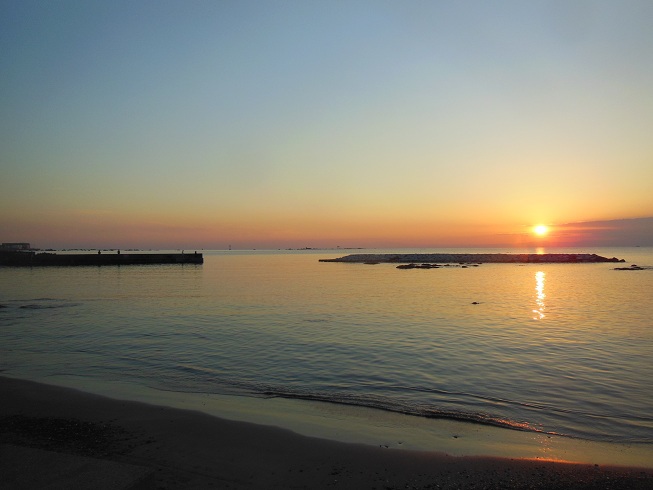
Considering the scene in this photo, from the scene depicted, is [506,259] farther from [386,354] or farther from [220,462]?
[220,462]

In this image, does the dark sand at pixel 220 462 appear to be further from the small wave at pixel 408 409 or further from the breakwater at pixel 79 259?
the breakwater at pixel 79 259

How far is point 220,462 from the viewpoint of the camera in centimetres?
729

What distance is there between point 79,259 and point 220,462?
368 ft

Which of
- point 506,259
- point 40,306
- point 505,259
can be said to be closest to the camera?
point 40,306

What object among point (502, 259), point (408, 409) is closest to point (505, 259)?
point (502, 259)

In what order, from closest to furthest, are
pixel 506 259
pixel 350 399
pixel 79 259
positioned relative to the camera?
pixel 350 399
pixel 79 259
pixel 506 259

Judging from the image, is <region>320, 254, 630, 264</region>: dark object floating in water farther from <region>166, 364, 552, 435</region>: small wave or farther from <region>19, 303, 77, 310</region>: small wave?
<region>166, 364, 552, 435</region>: small wave

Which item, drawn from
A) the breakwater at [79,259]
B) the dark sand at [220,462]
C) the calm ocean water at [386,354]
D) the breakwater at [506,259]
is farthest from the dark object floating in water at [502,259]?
the dark sand at [220,462]

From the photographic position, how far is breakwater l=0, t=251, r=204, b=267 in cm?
9888

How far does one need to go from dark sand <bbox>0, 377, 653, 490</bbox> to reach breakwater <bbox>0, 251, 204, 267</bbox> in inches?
4149

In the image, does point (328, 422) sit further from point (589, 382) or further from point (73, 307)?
point (73, 307)

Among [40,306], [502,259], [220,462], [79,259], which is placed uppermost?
[502,259]

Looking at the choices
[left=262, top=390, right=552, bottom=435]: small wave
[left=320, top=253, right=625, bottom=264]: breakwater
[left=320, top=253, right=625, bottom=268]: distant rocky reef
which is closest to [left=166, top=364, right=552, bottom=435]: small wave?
[left=262, top=390, right=552, bottom=435]: small wave

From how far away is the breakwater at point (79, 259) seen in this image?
98.9 meters
